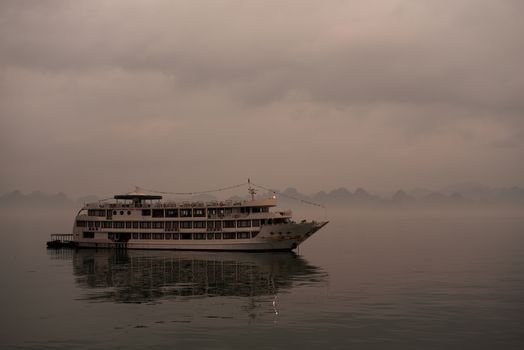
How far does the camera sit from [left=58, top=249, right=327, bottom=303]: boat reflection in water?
45375mm

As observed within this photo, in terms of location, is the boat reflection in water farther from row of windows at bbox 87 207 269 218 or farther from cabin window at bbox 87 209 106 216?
cabin window at bbox 87 209 106 216

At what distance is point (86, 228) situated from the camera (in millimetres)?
87562

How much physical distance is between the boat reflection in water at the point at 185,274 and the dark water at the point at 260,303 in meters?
0.16

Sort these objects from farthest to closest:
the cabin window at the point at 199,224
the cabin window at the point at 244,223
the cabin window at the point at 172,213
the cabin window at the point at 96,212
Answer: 1. the cabin window at the point at 96,212
2. the cabin window at the point at 172,213
3. the cabin window at the point at 199,224
4. the cabin window at the point at 244,223

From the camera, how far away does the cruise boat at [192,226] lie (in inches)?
2926

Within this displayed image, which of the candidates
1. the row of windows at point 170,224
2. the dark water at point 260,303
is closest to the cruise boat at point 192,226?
the row of windows at point 170,224

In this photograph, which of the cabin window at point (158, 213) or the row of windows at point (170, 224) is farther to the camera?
the cabin window at point (158, 213)

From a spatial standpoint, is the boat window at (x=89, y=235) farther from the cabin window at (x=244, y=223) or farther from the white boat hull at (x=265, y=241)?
the cabin window at (x=244, y=223)

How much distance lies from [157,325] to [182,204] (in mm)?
46418

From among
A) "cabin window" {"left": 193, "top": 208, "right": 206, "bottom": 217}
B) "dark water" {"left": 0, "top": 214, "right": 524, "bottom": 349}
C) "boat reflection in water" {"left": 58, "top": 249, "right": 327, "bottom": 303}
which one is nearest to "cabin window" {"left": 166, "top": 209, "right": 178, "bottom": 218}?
"cabin window" {"left": 193, "top": 208, "right": 206, "bottom": 217}

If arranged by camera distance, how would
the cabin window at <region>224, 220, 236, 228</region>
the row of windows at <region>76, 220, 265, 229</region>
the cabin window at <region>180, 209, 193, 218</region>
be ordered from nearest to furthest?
the row of windows at <region>76, 220, 265, 229</region>, the cabin window at <region>224, 220, 236, 228</region>, the cabin window at <region>180, 209, 193, 218</region>

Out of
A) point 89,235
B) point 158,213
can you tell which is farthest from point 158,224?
point 89,235

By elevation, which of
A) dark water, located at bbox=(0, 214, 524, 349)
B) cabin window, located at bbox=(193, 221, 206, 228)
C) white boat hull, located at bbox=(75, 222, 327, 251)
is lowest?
dark water, located at bbox=(0, 214, 524, 349)

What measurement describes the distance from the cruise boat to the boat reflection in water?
2.17 metres
